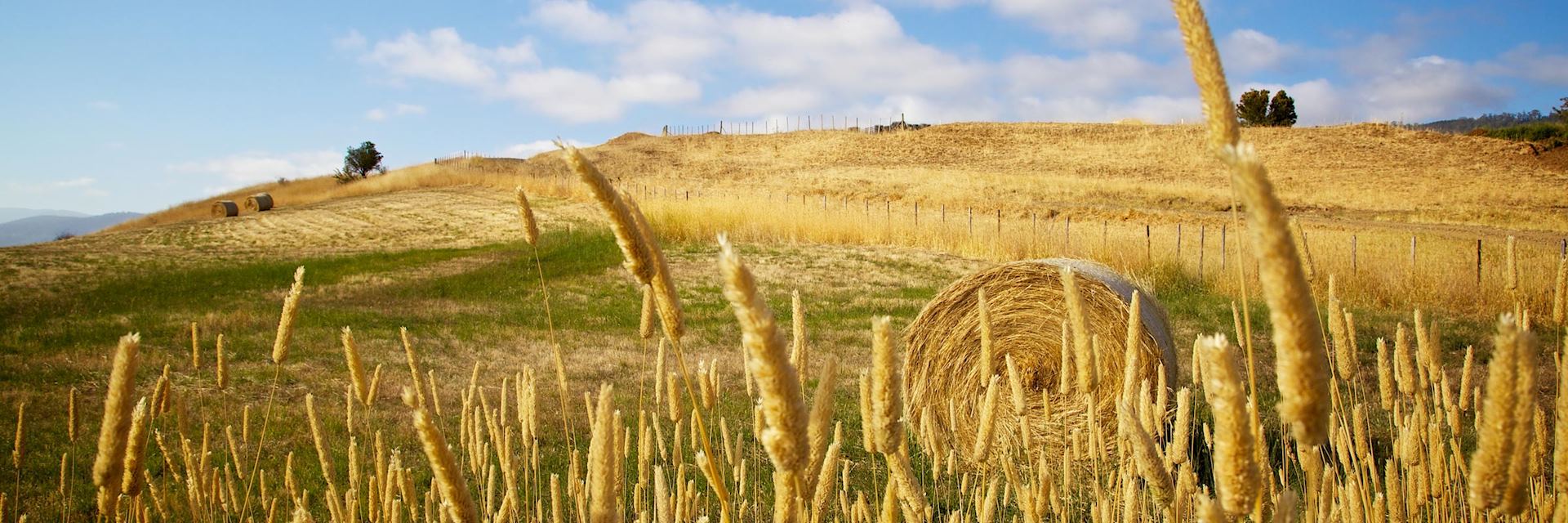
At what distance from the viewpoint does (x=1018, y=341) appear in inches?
268

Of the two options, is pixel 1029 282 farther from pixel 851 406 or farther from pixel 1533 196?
pixel 1533 196

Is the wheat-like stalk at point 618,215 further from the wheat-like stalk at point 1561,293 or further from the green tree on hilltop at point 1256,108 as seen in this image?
the green tree on hilltop at point 1256,108

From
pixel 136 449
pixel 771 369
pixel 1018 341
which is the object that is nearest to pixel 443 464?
pixel 771 369

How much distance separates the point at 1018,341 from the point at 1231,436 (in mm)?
5923

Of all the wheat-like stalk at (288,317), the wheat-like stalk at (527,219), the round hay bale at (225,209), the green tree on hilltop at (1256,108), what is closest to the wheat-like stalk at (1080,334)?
the wheat-like stalk at (527,219)

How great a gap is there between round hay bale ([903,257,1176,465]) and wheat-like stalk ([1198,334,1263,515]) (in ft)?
17.3

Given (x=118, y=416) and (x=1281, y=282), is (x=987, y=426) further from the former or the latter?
(x=118, y=416)

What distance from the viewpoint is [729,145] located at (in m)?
71.4

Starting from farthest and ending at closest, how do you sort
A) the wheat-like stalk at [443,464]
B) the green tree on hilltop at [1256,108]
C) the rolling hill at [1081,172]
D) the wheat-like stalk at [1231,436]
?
the green tree on hilltop at [1256,108] → the rolling hill at [1081,172] → the wheat-like stalk at [443,464] → the wheat-like stalk at [1231,436]

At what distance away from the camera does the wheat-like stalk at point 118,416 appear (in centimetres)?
146

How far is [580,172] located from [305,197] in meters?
52.3

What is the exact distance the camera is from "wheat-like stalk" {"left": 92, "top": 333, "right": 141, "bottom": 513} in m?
1.46

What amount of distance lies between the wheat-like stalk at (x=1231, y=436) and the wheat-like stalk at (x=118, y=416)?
154 cm

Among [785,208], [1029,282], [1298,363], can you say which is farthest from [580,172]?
[785,208]
